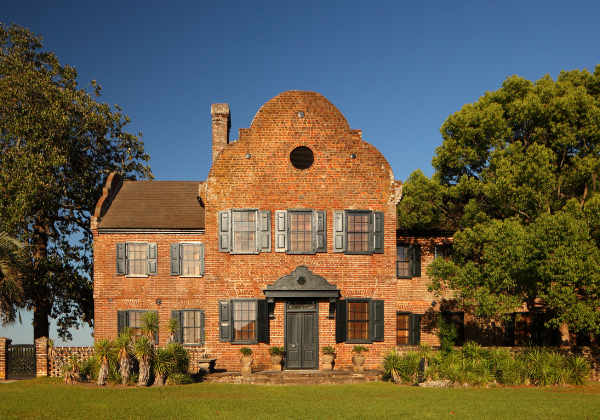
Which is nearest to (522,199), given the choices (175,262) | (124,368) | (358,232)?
(358,232)

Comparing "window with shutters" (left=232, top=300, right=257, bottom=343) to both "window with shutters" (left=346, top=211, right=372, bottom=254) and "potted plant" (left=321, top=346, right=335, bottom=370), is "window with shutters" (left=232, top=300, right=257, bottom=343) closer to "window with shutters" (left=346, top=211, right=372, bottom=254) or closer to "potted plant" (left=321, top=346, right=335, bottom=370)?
"potted plant" (left=321, top=346, right=335, bottom=370)

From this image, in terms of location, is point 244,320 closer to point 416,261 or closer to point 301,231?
point 301,231

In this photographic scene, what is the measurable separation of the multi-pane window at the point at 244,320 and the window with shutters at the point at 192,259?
349 centimetres

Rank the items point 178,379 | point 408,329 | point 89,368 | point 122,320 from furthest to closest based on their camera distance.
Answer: point 408,329 < point 122,320 < point 89,368 < point 178,379

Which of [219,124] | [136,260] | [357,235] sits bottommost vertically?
[136,260]

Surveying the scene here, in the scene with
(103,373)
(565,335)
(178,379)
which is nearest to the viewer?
(103,373)

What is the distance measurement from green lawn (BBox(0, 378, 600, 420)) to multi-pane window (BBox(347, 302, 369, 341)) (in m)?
2.68

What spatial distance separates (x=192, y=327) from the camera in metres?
23.8

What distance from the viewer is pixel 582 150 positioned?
891 inches

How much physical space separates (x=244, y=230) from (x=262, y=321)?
3416 millimetres

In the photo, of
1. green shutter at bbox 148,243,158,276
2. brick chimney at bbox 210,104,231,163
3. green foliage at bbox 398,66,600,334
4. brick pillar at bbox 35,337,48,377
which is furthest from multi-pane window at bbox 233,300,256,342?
brick chimney at bbox 210,104,231,163

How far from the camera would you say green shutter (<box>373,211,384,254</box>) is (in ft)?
70.5

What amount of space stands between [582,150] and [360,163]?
8917 millimetres

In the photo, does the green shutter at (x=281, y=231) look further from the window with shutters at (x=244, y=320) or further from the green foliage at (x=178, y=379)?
the green foliage at (x=178, y=379)
